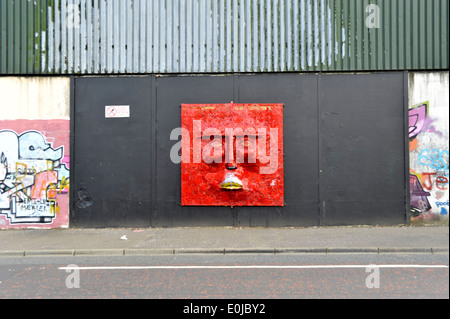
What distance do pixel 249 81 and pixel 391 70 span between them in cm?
385

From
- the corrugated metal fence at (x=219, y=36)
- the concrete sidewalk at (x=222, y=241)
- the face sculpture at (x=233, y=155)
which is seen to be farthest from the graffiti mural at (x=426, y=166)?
the face sculpture at (x=233, y=155)

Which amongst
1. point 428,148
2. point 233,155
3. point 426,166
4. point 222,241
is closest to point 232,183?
point 233,155

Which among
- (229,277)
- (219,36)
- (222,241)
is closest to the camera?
(229,277)

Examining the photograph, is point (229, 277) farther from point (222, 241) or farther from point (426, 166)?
point (426, 166)

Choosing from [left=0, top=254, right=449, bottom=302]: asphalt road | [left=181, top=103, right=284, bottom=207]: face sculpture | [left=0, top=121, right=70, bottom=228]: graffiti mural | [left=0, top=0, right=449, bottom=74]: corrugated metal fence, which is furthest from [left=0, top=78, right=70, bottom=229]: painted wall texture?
[left=181, top=103, right=284, bottom=207]: face sculpture

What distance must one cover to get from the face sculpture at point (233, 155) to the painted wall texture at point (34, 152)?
3.39m

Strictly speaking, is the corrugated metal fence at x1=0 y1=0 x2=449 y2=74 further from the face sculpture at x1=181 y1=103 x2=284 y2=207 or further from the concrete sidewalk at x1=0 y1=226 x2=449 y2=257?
the concrete sidewalk at x1=0 y1=226 x2=449 y2=257

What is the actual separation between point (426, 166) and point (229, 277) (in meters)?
7.12

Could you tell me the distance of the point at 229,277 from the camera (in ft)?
19.8

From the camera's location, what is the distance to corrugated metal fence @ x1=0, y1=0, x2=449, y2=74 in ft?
33.8

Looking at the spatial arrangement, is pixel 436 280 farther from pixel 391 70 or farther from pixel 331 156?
pixel 391 70

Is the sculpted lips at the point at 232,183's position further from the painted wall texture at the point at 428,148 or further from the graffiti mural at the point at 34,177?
the painted wall texture at the point at 428,148

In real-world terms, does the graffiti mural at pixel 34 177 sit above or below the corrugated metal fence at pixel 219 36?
below

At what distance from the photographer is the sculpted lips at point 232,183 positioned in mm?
10289
